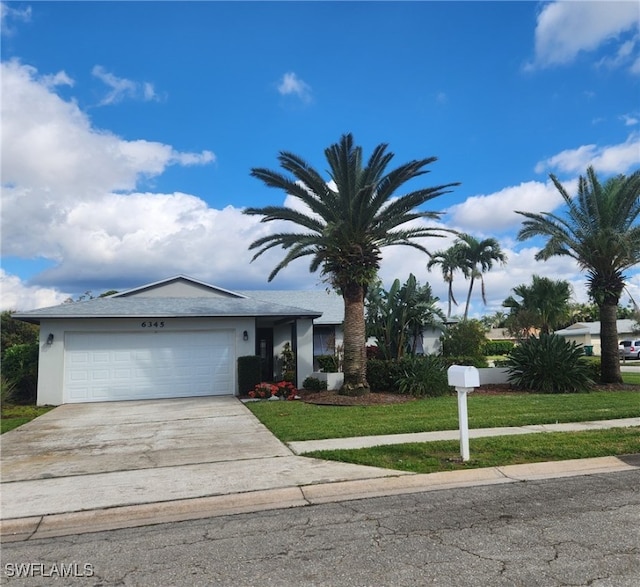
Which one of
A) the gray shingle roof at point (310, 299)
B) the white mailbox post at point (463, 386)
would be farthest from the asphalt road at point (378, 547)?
the gray shingle roof at point (310, 299)

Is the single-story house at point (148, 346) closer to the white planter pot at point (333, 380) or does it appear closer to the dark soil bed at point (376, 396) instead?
the white planter pot at point (333, 380)

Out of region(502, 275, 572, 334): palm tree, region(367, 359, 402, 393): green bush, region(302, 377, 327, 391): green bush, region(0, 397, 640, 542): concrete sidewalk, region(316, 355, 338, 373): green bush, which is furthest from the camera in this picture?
region(502, 275, 572, 334): palm tree

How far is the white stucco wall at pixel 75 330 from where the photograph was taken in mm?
16039

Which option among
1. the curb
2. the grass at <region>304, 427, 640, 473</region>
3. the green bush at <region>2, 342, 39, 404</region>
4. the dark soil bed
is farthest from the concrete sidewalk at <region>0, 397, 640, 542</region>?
the green bush at <region>2, 342, 39, 404</region>

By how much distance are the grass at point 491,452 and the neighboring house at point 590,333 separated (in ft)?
143

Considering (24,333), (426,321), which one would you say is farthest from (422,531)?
(24,333)

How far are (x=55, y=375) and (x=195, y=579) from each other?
1428cm

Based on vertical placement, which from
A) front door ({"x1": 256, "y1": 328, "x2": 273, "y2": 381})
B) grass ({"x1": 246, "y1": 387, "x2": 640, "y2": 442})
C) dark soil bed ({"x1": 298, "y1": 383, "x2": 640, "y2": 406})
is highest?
front door ({"x1": 256, "y1": 328, "x2": 273, "y2": 381})

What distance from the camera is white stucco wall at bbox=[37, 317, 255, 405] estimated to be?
16039 mm

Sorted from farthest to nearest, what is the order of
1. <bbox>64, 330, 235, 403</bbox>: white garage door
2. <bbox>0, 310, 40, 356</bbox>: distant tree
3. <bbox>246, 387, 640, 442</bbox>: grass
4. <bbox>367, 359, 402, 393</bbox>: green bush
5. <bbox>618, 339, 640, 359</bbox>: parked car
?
<bbox>618, 339, 640, 359</bbox>: parked car < <bbox>0, 310, 40, 356</bbox>: distant tree < <bbox>64, 330, 235, 403</bbox>: white garage door < <bbox>367, 359, 402, 393</bbox>: green bush < <bbox>246, 387, 640, 442</bbox>: grass

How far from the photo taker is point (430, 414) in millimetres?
11258

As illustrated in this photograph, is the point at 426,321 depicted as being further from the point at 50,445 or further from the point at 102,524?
the point at 102,524

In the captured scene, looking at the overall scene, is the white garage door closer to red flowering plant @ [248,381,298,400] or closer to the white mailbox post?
red flowering plant @ [248,381,298,400]

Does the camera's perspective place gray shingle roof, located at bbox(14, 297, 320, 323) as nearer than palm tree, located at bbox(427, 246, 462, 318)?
Yes
